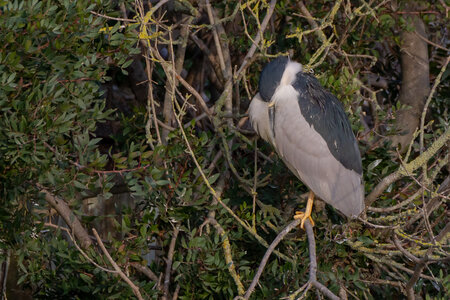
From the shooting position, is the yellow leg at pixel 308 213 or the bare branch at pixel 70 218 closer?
the bare branch at pixel 70 218

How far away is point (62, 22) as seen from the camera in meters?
2.55


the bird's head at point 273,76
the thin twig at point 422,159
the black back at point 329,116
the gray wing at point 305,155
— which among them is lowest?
the gray wing at point 305,155

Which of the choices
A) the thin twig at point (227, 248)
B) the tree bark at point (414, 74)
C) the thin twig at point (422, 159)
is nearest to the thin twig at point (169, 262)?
the thin twig at point (227, 248)

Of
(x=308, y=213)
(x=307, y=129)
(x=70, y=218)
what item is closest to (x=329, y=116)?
(x=307, y=129)

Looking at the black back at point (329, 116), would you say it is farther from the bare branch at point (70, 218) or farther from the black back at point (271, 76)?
the bare branch at point (70, 218)

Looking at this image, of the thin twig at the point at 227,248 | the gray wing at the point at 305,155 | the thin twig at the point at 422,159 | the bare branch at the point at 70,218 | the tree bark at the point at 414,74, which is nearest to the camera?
the thin twig at the point at 422,159

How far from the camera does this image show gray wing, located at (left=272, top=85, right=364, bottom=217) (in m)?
3.22

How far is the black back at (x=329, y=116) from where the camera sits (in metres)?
3.15

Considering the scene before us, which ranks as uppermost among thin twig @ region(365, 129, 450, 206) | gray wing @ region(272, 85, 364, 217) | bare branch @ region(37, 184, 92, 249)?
thin twig @ region(365, 129, 450, 206)

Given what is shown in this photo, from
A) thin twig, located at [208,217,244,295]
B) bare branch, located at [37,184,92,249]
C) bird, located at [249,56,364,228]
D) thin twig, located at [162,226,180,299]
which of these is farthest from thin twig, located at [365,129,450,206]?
bare branch, located at [37,184,92,249]

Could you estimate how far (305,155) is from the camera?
3344 mm

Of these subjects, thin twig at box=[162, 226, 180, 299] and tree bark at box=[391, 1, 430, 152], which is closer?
thin twig at box=[162, 226, 180, 299]

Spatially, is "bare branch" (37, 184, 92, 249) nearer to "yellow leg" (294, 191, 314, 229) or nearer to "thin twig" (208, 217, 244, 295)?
"thin twig" (208, 217, 244, 295)

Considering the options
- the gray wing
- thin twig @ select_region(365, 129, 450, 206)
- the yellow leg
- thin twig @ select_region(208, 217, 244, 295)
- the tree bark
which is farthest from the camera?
the tree bark
